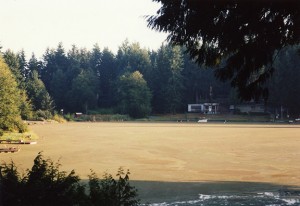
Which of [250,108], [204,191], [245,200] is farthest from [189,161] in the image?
[250,108]

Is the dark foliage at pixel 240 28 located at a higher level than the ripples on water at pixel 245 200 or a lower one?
higher

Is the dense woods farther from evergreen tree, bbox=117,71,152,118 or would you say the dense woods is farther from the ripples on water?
the ripples on water

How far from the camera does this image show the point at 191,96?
103 m

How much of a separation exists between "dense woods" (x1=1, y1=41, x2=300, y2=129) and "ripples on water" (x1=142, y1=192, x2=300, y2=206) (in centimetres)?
6212

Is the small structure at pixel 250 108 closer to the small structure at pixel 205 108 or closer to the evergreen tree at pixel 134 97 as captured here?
the small structure at pixel 205 108

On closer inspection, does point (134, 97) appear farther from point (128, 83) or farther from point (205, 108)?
point (205, 108)

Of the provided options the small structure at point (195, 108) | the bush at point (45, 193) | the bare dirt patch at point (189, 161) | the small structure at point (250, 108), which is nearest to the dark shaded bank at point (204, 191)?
the bare dirt patch at point (189, 161)

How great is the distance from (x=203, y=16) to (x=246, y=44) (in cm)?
87

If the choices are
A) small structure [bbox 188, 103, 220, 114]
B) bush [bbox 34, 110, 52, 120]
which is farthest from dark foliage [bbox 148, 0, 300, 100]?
small structure [bbox 188, 103, 220, 114]

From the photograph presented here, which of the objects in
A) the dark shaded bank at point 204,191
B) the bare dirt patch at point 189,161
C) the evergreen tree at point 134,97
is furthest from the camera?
the evergreen tree at point 134,97

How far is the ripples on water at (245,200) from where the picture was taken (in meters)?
11.5

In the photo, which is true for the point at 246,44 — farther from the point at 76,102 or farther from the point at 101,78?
the point at 101,78

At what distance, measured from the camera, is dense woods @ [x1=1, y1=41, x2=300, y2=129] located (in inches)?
3095

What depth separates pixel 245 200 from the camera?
39.6ft
